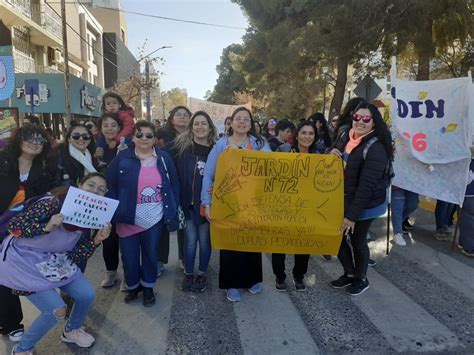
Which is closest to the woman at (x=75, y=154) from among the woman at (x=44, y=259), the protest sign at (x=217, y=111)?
the woman at (x=44, y=259)

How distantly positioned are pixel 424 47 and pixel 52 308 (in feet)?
50.2

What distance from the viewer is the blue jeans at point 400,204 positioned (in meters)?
5.41

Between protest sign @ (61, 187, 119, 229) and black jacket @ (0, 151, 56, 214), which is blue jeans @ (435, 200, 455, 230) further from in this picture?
black jacket @ (0, 151, 56, 214)

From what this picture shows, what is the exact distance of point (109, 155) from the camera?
176 inches

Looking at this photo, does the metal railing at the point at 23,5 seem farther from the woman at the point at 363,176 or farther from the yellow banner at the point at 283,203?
the woman at the point at 363,176

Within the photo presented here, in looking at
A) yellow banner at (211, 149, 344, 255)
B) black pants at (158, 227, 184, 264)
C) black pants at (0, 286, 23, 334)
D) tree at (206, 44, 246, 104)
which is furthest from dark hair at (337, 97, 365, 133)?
tree at (206, 44, 246, 104)

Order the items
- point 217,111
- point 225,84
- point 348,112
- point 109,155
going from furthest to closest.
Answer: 1. point 225,84
2. point 217,111
3. point 348,112
4. point 109,155

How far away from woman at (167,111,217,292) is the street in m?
0.50

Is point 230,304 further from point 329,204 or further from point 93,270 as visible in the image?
point 93,270

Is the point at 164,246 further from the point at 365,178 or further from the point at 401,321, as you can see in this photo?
the point at 401,321

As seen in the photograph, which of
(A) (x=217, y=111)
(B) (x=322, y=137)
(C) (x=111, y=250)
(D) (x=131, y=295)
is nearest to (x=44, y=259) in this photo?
(D) (x=131, y=295)

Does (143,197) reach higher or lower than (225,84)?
lower

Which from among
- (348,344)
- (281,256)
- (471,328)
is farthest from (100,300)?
(471,328)

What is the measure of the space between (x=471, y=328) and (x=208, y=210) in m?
2.52
